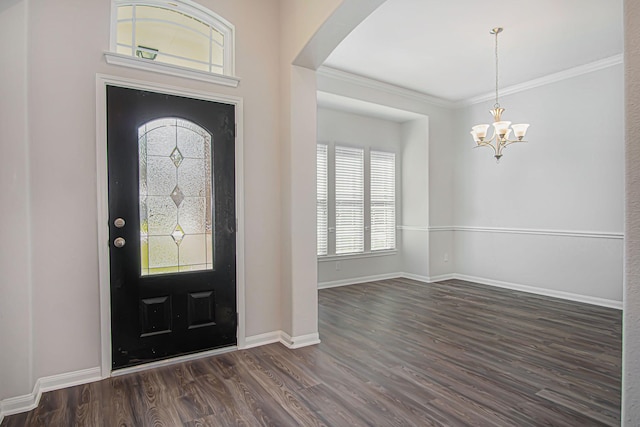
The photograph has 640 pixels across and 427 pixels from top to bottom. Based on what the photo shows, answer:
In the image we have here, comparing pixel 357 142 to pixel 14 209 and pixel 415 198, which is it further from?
pixel 14 209

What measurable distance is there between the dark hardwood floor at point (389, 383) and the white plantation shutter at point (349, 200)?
2193 millimetres

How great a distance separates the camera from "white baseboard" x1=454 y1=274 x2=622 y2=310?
456 cm

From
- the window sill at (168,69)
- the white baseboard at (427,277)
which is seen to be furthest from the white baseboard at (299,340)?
the white baseboard at (427,277)

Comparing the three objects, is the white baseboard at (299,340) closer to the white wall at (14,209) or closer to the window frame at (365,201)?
the white wall at (14,209)

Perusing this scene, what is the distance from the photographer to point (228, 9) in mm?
3119

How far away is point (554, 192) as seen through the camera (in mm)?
5102

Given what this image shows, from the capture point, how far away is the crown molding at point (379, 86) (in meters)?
4.95

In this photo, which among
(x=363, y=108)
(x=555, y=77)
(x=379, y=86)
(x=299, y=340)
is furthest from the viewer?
(x=363, y=108)

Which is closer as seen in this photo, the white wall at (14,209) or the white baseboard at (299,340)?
the white wall at (14,209)

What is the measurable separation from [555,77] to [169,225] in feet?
17.9

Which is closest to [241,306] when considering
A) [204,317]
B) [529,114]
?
[204,317]

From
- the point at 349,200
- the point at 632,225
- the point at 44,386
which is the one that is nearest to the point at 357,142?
the point at 349,200

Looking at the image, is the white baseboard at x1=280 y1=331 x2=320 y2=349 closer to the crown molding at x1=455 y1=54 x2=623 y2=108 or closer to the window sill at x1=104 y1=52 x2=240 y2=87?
the window sill at x1=104 y1=52 x2=240 y2=87

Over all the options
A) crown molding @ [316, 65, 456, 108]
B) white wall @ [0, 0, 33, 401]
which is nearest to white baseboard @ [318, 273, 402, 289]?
crown molding @ [316, 65, 456, 108]
